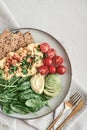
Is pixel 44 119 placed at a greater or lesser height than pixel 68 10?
lesser

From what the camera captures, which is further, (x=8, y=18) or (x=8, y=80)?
(x=8, y=18)

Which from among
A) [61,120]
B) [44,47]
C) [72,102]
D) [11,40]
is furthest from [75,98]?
[11,40]

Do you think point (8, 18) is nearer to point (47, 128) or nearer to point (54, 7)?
point (54, 7)

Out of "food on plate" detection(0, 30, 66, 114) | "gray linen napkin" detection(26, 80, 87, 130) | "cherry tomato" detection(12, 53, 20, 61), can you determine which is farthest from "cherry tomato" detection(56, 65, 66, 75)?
"cherry tomato" detection(12, 53, 20, 61)

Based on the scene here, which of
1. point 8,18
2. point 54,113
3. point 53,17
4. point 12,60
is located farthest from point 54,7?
point 54,113

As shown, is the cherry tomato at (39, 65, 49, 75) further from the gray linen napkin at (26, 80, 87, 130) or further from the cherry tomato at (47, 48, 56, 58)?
the gray linen napkin at (26, 80, 87, 130)

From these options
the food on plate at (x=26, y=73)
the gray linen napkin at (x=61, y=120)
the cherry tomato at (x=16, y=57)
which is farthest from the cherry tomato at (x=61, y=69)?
the cherry tomato at (x=16, y=57)
